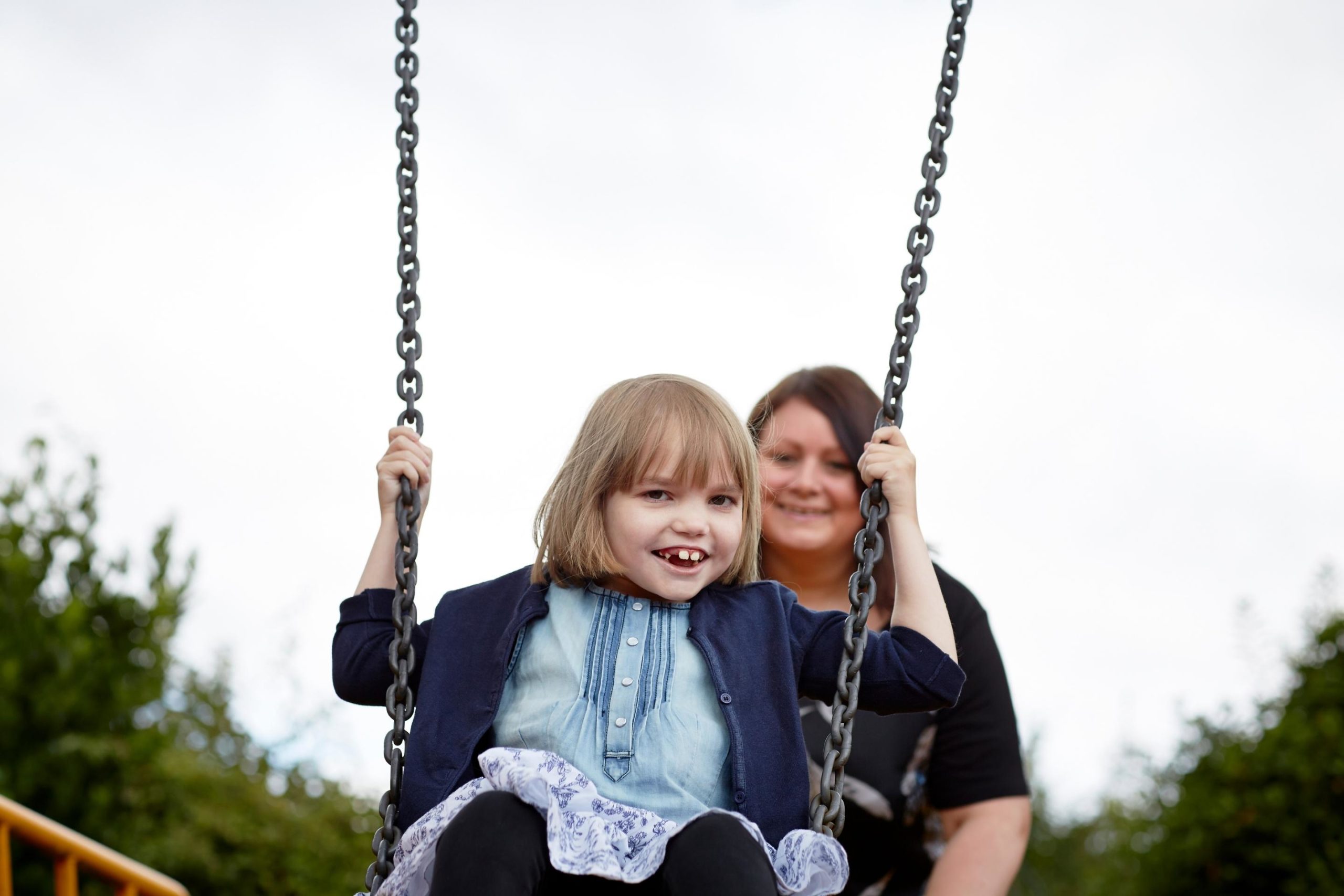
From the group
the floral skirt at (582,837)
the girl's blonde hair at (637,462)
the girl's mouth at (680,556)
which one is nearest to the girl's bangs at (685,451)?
the girl's blonde hair at (637,462)

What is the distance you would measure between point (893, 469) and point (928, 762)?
4.28 feet

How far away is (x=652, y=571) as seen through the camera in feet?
7.06

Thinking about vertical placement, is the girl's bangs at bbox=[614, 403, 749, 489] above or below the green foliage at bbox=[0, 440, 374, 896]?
above

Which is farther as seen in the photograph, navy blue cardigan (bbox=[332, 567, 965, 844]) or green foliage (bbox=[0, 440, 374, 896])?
green foliage (bbox=[0, 440, 374, 896])

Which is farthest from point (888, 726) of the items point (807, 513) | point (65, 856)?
point (65, 856)

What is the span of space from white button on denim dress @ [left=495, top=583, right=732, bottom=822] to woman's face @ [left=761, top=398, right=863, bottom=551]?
3.51ft

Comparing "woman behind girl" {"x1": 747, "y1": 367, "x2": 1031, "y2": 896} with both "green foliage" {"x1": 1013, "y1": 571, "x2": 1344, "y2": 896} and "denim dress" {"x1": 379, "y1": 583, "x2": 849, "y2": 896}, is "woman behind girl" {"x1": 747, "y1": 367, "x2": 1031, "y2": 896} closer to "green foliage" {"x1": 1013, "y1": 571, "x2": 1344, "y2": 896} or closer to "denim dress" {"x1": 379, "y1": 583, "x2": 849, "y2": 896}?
"denim dress" {"x1": 379, "y1": 583, "x2": 849, "y2": 896}

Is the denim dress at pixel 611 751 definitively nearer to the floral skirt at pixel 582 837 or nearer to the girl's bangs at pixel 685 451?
the floral skirt at pixel 582 837

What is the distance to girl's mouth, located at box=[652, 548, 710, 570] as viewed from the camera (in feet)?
7.06

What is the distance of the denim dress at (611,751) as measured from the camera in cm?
190

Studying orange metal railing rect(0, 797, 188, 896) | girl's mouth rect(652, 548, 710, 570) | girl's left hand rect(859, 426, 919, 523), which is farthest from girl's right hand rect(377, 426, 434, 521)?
orange metal railing rect(0, 797, 188, 896)

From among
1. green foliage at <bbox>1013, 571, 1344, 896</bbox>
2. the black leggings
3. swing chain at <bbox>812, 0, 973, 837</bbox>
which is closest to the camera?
the black leggings

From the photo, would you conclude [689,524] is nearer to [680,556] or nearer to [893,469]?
[680,556]

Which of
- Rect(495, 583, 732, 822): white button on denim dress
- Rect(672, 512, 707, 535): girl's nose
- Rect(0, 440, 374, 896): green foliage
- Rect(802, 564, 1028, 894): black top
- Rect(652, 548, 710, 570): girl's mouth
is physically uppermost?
Rect(672, 512, 707, 535): girl's nose
